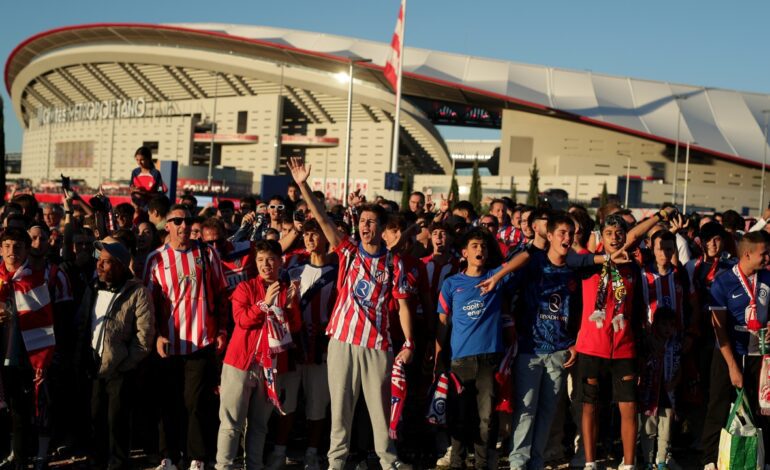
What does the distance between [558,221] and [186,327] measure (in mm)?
2484

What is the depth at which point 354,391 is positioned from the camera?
5.52 meters

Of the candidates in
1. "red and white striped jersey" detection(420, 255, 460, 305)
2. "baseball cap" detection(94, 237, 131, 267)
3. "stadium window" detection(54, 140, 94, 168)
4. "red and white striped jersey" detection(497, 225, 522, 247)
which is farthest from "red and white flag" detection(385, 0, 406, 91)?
"stadium window" detection(54, 140, 94, 168)

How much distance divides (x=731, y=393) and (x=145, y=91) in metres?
71.5

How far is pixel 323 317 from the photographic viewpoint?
6.00m

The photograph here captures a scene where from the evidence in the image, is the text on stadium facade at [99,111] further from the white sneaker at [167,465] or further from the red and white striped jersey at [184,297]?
the white sneaker at [167,465]

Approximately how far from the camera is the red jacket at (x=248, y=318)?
17.7 ft

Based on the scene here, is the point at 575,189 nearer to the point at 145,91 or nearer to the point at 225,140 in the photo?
the point at 225,140

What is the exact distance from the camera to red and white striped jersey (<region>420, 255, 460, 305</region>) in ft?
21.6

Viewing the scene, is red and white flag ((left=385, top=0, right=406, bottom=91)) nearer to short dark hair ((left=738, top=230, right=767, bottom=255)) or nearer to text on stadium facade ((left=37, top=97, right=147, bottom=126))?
short dark hair ((left=738, top=230, right=767, bottom=255))

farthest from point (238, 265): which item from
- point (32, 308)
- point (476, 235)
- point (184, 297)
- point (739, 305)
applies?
point (739, 305)

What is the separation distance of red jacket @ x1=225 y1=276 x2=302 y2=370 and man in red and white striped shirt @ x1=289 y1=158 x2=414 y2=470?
1.24 ft

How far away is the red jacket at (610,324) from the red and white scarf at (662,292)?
0.97 ft

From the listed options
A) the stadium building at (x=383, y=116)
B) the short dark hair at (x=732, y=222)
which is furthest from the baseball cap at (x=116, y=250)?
the stadium building at (x=383, y=116)

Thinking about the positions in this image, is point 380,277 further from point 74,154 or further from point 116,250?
point 74,154
